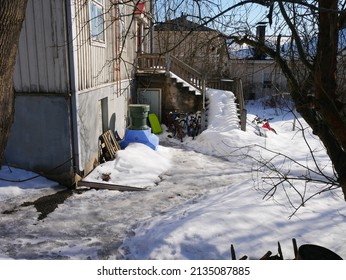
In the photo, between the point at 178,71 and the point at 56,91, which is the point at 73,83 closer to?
the point at 56,91

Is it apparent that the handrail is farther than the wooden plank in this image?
Yes

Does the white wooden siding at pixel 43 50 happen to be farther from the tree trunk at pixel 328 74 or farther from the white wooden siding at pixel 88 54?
the tree trunk at pixel 328 74

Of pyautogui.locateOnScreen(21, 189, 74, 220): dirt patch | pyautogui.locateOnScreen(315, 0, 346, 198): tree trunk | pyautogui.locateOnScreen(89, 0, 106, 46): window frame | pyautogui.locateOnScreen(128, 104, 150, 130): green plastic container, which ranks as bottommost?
pyautogui.locateOnScreen(21, 189, 74, 220): dirt patch

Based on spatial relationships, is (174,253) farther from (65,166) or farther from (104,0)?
(104,0)

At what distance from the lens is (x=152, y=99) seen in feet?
50.5

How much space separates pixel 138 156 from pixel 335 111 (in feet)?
24.0

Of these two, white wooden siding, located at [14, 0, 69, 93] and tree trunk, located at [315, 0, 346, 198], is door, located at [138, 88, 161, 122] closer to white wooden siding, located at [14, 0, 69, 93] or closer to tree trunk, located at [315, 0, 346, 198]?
white wooden siding, located at [14, 0, 69, 93]

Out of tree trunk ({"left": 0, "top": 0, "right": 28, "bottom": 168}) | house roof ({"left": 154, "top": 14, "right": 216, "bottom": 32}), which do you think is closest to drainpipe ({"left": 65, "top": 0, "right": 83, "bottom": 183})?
house roof ({"left": 154, "top": 14, "right": 216, "bottom": 32})

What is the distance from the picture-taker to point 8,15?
2459 mm

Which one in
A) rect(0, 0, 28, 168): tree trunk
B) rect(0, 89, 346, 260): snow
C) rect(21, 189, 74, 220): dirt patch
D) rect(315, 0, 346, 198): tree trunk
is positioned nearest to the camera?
rect(0, 0, 28, 168): tree trunk

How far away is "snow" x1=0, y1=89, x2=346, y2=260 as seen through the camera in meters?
4.98

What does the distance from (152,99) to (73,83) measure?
26.5ft

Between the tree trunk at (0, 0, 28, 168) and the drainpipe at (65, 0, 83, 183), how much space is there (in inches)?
188

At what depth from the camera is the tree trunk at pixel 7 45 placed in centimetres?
246
